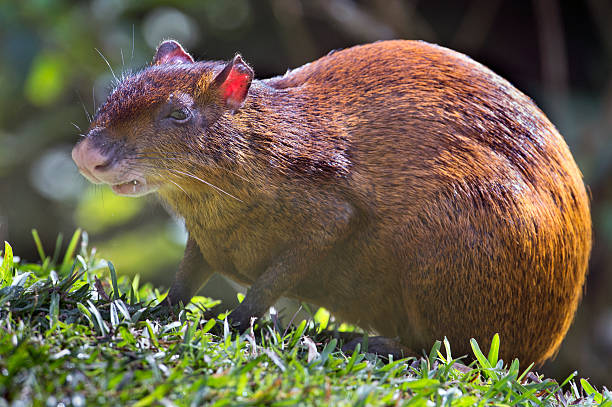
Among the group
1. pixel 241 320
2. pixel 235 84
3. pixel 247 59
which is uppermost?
pixel 247 59

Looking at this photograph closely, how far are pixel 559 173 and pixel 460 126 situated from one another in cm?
52

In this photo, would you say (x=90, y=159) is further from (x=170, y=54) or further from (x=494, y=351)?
(x=494, y=351)

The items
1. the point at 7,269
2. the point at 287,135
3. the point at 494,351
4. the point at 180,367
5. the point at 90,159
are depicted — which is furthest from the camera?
the point at 287,135

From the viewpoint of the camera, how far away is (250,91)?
3.12m

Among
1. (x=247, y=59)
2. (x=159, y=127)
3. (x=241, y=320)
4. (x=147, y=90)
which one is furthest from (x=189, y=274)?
(x=247, y=59)

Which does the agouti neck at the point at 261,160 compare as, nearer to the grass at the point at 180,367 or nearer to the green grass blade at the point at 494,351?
the grass at the point at 180,367

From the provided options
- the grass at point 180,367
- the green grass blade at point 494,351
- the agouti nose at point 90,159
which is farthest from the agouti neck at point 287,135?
the green grass blade at point 494,351

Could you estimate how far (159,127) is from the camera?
9.37ft

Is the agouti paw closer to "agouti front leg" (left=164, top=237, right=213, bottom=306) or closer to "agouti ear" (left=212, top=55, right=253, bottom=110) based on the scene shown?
"agouti front leg" (left=164, top=237, right=213, bottom=306)

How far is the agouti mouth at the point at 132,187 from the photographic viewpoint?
285 centimetres

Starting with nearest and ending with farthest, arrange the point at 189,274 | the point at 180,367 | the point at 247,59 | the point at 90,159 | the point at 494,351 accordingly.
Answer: the point at 180,367 < the point at 90,159 < the point at 494,351 < the point at 189,274 < the point at 247,59

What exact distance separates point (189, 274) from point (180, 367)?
1080 mm

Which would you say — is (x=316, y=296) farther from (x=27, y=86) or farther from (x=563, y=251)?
(x=27, y=86)

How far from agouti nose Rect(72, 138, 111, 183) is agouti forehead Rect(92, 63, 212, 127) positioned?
14cm
